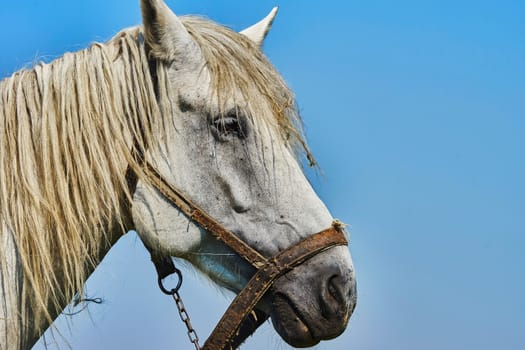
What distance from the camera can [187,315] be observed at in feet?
12.5

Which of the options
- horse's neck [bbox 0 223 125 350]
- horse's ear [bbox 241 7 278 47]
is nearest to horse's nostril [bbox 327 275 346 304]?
horse's neck [bbox 0 223 125 350]

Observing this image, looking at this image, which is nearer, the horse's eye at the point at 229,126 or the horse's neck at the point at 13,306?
the horse's neck at the point at 13,306

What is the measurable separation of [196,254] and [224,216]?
0.28 meters

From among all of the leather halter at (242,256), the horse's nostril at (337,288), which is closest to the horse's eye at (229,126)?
the leather halter at (242,256)

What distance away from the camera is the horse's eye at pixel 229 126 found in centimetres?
372

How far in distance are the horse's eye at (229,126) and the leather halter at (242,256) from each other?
0.38m

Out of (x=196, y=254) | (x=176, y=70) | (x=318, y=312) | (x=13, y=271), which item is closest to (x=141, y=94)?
(x=176, y=70)

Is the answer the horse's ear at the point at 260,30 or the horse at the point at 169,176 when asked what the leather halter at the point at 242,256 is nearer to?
the horse at the point at 169,176

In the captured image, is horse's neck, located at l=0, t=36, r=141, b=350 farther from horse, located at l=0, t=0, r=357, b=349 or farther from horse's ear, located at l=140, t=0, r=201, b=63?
horse's ear, located at l=140, t=0, r=201, b=63

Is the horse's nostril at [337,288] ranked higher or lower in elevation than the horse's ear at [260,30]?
lower

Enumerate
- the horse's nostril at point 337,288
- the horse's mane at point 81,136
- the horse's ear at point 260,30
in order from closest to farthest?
the horse's mane at point 81,136 < the horse's nostril at point 337,288 < the horse's ear at point 260,30

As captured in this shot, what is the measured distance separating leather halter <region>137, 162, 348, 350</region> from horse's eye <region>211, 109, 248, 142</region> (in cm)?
38

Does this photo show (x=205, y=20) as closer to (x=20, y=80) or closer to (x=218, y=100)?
(x=218, y=100)

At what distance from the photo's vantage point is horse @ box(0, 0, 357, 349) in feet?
11.3
